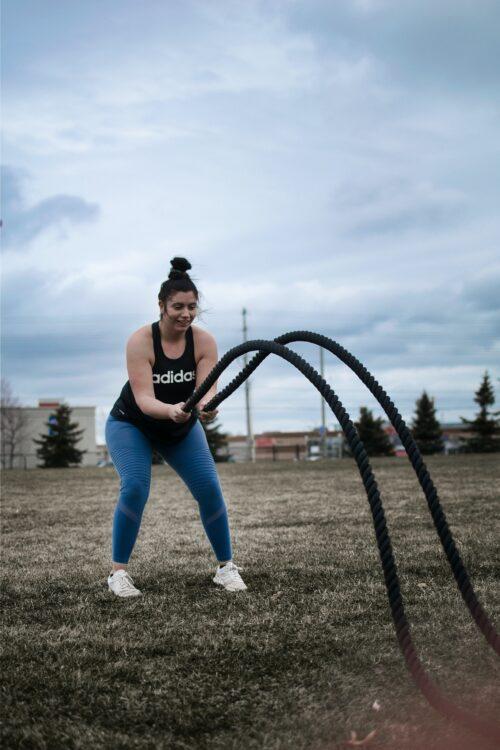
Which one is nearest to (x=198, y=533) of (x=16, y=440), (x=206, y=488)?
(x=206, y=488)

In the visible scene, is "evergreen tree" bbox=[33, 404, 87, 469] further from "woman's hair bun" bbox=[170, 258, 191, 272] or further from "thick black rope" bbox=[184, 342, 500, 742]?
"thick black rope" bbox=[184, 342, 500, 742]

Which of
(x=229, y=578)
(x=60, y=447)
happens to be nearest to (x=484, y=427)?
(x=60, y=447)

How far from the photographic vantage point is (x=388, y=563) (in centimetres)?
262

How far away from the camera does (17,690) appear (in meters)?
2.80

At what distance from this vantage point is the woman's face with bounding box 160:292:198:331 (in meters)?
4.43

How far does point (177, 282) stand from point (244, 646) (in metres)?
2.19

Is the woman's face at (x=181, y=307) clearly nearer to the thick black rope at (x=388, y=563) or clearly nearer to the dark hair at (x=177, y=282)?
the dark hair at (x=177, y=282)

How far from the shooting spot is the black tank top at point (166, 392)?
15.4 feet

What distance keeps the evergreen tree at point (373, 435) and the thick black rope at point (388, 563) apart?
4979 cm

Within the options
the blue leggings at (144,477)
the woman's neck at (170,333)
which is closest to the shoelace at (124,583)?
the blue leggings at (144,477)

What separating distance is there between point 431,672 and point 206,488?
215cm

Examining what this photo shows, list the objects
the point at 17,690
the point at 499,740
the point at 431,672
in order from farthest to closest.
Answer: the point at 431,672 < the point at 17,690 < the point at 499,740

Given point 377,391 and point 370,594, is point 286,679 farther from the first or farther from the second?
point 370,594

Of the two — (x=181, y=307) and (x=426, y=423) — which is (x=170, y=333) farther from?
(x=426, y=423)
